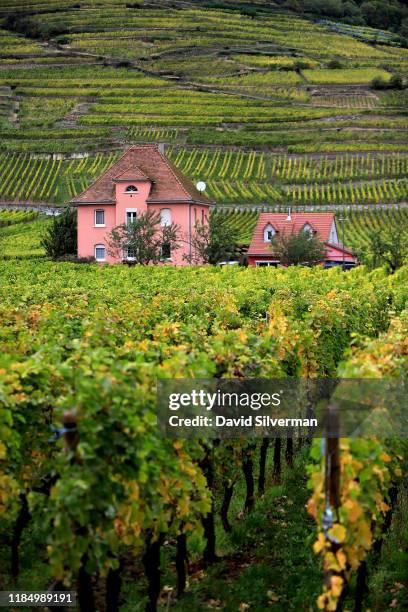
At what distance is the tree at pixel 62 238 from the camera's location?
5134 centimetres

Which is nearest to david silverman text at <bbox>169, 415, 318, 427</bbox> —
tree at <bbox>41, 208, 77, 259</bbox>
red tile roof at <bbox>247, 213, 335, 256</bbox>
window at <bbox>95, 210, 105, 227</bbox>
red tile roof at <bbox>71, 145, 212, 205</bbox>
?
tree at <bbox>41, 208, 77, 259</bbox>

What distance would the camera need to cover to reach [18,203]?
75375 millimetres

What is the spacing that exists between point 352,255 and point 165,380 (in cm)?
5053

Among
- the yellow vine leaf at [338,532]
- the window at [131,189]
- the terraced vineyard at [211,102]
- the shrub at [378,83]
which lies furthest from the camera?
the shrub at [378,83]

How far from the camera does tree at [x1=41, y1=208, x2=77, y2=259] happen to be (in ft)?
168

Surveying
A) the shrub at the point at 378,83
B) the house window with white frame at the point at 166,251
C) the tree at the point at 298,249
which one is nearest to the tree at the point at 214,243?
the house window with white frame at the point at 166,251

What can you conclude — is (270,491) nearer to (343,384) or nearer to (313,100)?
(343,384)

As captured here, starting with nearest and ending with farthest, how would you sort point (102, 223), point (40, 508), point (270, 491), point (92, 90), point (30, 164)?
point (40, 508) → point (270, 491) → point (102, 223) → point (30, 164) → point (92, 90)

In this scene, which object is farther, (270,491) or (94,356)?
(270,491)

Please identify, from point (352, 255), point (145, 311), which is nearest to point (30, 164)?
point (352, 255)

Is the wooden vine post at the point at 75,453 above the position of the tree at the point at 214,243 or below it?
below

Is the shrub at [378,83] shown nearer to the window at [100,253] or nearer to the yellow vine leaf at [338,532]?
the window at [100,253]

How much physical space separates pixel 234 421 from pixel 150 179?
46066mm

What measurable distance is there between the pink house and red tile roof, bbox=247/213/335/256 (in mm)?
4036
